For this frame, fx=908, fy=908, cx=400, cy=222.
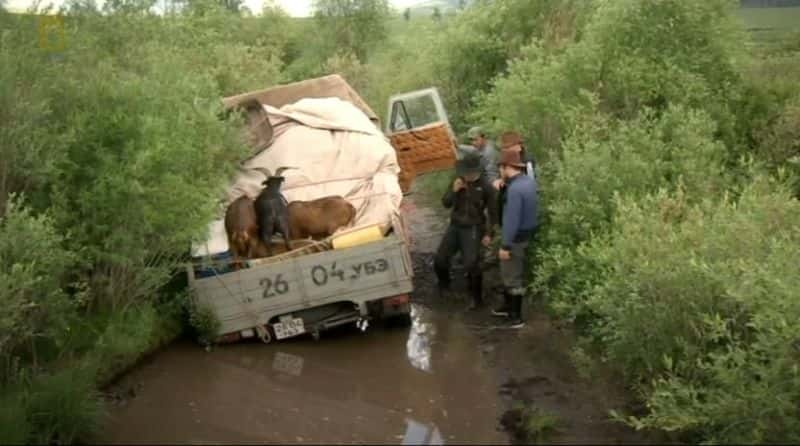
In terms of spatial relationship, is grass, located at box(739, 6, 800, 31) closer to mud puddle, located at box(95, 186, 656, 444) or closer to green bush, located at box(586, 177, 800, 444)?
green bush, located at box(586, 177, 800, 444)

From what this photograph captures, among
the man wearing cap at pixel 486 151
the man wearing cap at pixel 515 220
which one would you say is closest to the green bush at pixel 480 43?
the man wearing cap at pixel 486 151

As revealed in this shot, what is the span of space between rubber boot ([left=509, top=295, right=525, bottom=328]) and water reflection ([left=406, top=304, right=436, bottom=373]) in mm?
875

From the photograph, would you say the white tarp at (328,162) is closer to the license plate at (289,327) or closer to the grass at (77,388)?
the license plate at (289,327)

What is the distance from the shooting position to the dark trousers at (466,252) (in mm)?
10664

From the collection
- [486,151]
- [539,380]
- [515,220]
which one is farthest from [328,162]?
[539,380]

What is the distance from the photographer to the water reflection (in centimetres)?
902

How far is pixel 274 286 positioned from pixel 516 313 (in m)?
2.72

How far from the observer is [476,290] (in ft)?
35.8

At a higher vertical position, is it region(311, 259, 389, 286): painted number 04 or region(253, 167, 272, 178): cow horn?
region(253, 167, 272, 178): cow horn

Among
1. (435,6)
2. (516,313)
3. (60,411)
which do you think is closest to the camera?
(60,411)

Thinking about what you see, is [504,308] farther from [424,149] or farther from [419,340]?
[424,149]

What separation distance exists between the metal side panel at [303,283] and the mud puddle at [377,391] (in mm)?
461

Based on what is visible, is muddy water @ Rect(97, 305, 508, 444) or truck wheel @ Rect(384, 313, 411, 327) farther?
truck wheel @ Rect(384, 313, 411, 327)

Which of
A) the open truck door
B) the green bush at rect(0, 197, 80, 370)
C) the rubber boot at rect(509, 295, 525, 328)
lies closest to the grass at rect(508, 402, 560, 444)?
the rubber boot at rect(509, 295, 525, 328)
